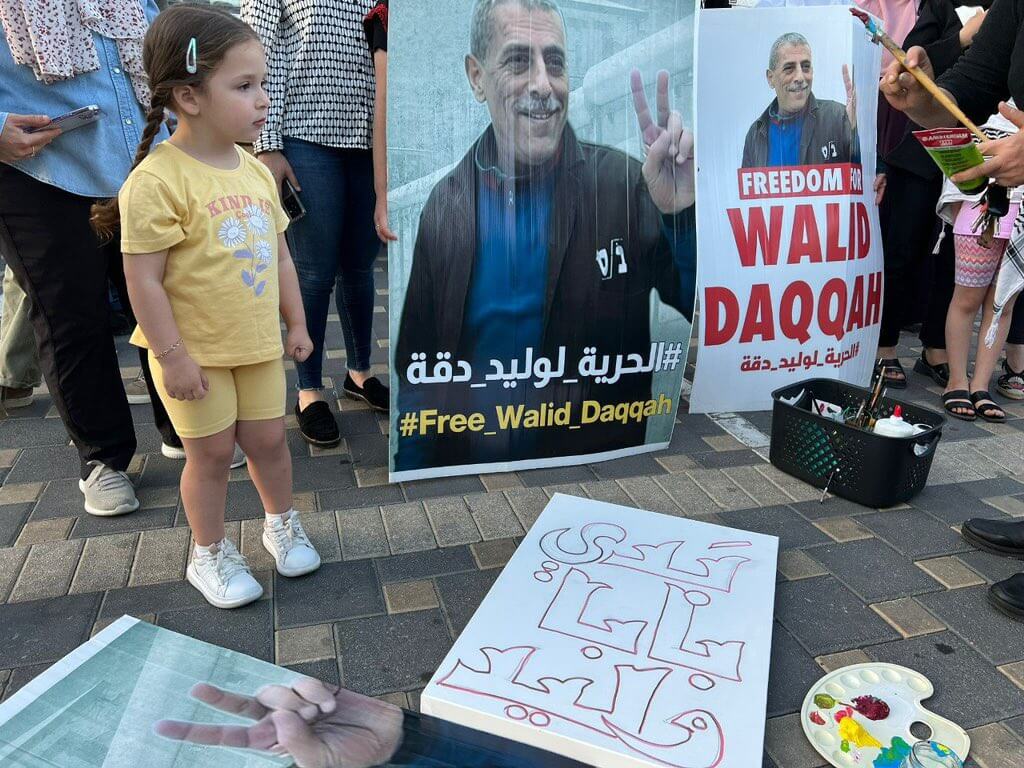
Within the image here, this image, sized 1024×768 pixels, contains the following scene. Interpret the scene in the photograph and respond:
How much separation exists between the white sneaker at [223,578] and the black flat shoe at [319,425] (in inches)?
35.5

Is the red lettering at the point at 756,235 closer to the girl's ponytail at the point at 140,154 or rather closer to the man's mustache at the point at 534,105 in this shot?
the man's mustache at the point at 534,105

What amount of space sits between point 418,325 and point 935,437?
68.8 inches

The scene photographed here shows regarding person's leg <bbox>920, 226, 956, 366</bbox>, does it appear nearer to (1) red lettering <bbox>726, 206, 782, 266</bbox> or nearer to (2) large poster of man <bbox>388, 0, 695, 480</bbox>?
(1) red lettering <bbox>726, 206, 782, 266</bbox>

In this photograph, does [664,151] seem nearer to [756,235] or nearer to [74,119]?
[756,235]

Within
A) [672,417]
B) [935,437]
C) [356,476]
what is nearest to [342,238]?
[356,476]

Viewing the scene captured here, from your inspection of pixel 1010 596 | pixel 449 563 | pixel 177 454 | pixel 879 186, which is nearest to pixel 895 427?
pixel 1010 596

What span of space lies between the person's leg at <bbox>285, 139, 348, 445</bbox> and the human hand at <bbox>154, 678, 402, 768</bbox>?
1.42 m

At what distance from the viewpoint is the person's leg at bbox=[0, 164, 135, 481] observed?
7.01ft

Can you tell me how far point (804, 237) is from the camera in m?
3.16

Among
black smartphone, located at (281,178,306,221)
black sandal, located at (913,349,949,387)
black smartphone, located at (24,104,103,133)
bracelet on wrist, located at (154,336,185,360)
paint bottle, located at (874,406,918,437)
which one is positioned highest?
black smartphone, located at (24,104,103,133)

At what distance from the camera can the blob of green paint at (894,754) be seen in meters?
1.44

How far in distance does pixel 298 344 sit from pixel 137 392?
1.86 meters

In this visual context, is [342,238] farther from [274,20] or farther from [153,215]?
[153,215]

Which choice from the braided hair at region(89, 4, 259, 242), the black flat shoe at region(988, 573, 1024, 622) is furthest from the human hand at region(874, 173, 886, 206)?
the braided hair at region(89, 4, 259, 242)
